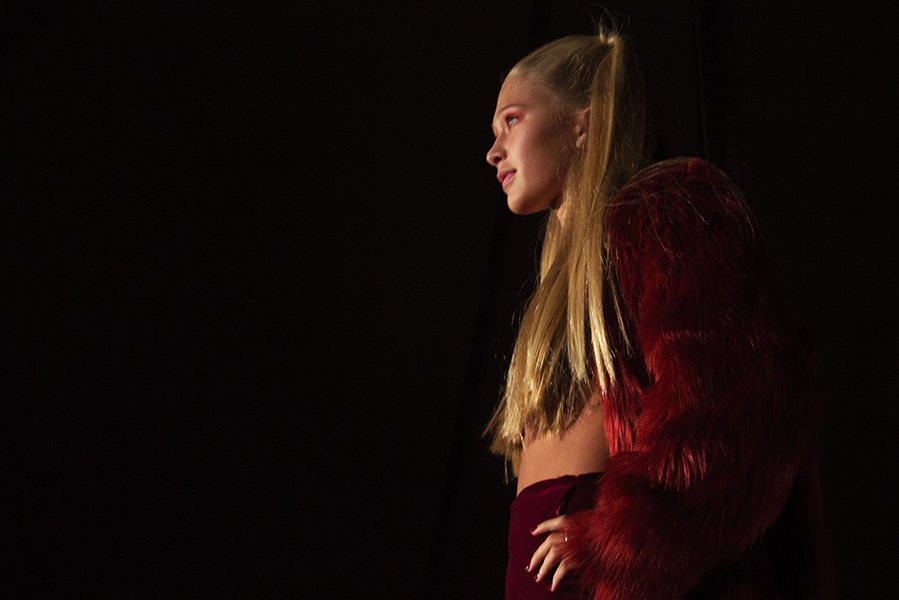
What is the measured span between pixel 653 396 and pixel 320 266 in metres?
0.83

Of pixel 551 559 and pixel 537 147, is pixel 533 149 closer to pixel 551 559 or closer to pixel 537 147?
pixel 537 147

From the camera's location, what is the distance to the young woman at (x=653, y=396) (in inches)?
18.6

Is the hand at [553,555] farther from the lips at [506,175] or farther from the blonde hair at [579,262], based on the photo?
the lips at [506,175]

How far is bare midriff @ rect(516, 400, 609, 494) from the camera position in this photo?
586 millimetres

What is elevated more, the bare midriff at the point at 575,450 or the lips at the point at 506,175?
the lips at the point at 506,175

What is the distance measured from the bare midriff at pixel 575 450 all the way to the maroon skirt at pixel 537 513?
0.05ft

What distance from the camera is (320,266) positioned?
1.22 m

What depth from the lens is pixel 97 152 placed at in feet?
3.20

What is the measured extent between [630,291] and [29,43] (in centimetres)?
89

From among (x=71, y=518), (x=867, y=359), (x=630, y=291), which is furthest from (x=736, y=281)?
(x=71, y=518)

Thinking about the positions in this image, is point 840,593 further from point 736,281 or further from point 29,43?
point 29,43

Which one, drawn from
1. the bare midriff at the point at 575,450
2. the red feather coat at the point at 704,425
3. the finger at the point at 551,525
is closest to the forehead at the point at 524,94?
the red feather coat at the point at 704,425

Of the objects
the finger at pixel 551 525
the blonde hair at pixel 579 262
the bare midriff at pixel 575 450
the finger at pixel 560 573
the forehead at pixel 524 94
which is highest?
the forehead at pixel 524 94

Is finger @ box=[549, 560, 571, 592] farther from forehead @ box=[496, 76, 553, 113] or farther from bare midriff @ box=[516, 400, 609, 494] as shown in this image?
forehead @ box=[496, 76, 553, 113]
